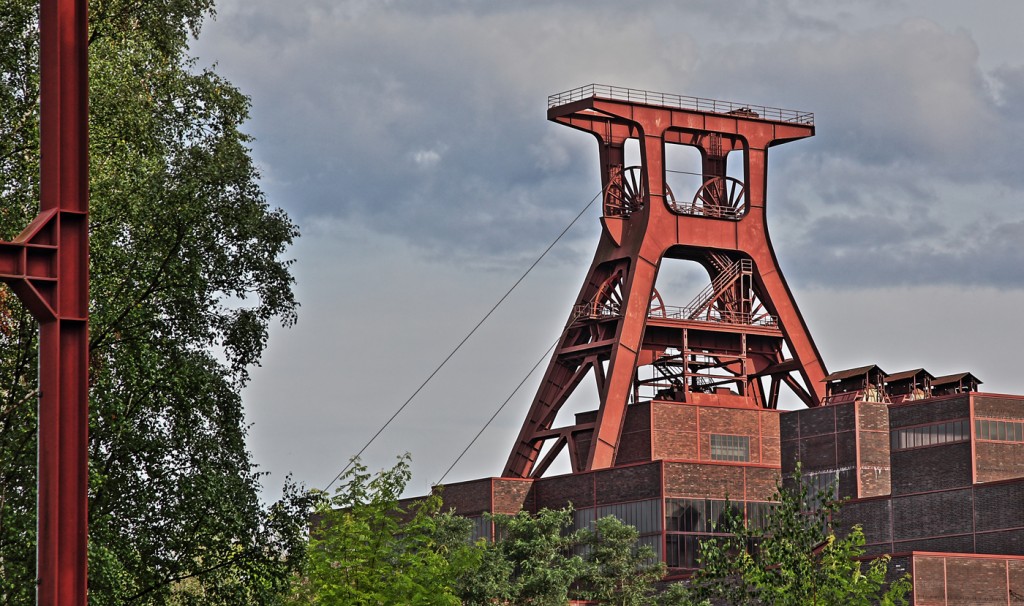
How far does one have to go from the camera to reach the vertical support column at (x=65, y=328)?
40.8 ft

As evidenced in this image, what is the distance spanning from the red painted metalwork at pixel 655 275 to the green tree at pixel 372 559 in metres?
33.9

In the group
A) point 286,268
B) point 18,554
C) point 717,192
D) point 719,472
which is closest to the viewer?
point 18,554

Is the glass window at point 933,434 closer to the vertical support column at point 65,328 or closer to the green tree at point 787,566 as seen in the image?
the green tree at point 787,566

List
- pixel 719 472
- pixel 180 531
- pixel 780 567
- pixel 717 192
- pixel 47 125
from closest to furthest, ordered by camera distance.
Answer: pixel 47 125 < pixel 180 531 < pixel 780 567 < pixel 719 472 < pixel 717 192

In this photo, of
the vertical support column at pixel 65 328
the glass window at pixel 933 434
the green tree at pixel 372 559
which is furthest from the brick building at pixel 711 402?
the vertical support column at pixel 65 328

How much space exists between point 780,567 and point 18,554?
13.6 m

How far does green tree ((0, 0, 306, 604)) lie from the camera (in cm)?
Result: 2317

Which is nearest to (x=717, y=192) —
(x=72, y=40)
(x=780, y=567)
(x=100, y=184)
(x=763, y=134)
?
(x=763, y=134)

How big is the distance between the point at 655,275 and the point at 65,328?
62.1m

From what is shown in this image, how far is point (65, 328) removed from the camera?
1285cm

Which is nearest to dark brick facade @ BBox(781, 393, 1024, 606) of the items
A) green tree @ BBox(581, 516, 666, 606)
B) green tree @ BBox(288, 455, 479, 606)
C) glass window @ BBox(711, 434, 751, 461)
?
glass window @ BBox(711, 434, 751, 461)

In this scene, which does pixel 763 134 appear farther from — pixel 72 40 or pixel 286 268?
pixel 72 40

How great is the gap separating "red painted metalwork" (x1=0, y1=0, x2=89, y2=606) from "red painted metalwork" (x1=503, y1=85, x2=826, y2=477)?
5976 cm

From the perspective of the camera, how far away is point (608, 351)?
73.6 m
